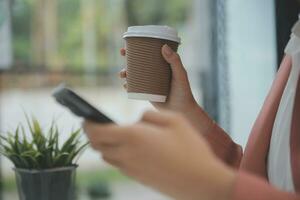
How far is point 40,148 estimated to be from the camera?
3.04 feet

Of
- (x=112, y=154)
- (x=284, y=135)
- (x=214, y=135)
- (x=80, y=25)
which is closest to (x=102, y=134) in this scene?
(x=112, y=154)

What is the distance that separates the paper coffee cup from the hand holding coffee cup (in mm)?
15

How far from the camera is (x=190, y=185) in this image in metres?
0.51

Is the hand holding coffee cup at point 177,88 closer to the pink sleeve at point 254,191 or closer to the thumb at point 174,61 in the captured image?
the thumb at point 174,61

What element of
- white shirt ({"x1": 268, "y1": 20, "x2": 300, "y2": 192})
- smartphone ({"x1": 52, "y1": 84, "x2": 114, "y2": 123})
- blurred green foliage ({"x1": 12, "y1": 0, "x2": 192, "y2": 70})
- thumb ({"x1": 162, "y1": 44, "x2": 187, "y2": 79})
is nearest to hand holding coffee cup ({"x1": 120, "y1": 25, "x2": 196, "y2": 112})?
thumb ({"x1": 162, "y1": 44, "x2": 187, "y2": 79})

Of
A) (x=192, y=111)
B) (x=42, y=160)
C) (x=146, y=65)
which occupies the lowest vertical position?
(x=42, y=160)

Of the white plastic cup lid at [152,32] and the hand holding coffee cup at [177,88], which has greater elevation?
the white plastic cup lid at [152,32]

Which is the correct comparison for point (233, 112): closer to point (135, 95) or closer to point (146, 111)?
point (135, 95)

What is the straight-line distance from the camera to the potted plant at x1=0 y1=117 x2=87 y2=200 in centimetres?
88

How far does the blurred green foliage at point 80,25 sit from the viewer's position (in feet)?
7.79

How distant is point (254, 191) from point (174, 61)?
387mm

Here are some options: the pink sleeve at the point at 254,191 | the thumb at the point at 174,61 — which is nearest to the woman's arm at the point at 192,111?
the thumb at the point at 174,61

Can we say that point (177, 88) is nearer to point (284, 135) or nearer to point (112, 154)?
point (284, 135)

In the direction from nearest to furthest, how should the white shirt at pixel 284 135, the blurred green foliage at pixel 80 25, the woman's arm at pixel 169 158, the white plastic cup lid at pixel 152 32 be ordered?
the woman's arm at pixel 169 158, the white shirt at pixel 284 135, the white plastic cup lid at pixel 152 32, the blurred green foliage at pixel 80 25
